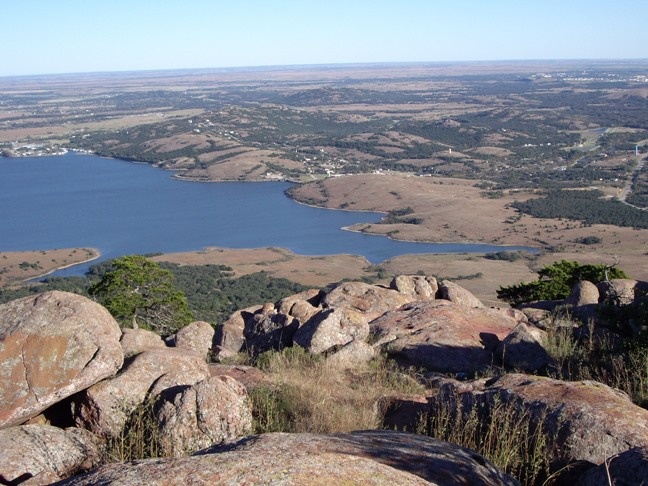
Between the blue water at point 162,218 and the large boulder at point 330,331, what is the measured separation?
166ft

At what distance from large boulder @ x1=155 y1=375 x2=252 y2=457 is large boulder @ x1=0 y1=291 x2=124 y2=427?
108 cm

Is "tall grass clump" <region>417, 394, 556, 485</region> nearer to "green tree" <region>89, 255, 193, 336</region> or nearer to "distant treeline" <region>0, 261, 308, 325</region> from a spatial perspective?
"green tree" <region>89, 255, 193, 336</region>

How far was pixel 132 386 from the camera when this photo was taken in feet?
22.6

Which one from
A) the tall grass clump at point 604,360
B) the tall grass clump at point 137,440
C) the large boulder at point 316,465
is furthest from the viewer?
the tall grass clump at point 604,360

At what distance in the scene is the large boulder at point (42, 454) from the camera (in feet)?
16.5

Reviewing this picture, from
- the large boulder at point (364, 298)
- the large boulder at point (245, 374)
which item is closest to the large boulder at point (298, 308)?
the large boulder at point (364, 298)

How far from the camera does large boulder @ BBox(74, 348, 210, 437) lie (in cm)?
641

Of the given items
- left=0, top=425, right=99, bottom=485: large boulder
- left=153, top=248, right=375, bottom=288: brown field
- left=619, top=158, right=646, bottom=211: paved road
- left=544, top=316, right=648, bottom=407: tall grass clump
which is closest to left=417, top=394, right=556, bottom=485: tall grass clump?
left=544, top=316, right=648, bottom=407: tall grass clump

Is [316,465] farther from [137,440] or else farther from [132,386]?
[132,386]

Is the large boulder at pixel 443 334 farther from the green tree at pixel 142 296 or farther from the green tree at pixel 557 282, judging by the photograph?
the green tree at pixel 142 296

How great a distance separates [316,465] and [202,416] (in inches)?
87.7

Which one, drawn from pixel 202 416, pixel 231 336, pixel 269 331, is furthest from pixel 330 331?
pixel 202 416

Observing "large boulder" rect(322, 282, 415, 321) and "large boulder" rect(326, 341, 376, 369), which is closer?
"large boulder" rect(326, 341, 376, 369)

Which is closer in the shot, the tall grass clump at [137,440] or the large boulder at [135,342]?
the tall grass clump at [137,440]
